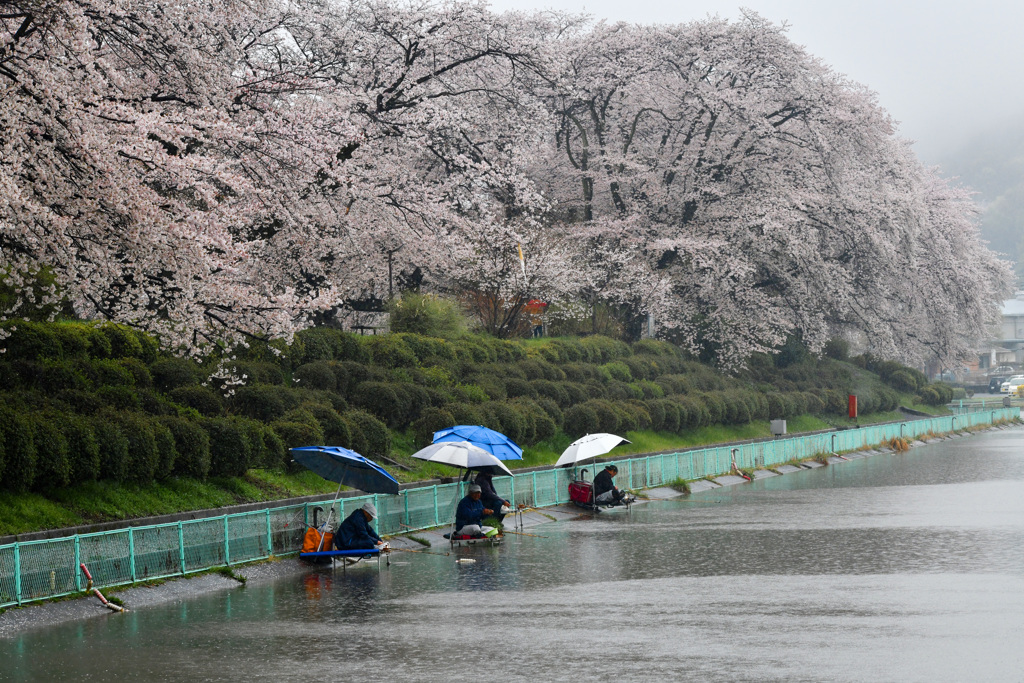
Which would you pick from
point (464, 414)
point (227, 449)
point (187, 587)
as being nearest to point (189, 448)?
point (227, 449)

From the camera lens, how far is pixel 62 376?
18.0 metres

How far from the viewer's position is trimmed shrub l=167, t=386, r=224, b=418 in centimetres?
2006

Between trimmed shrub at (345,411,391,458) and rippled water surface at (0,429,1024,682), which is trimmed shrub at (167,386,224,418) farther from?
rippled water surface at (0,429,1024,682)

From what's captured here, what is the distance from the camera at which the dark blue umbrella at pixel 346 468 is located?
16422 millimetres

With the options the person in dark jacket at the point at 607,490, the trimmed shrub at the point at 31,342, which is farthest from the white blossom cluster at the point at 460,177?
the person in dark jacket at the point at 607,490

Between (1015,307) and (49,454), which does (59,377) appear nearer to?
(49,454)

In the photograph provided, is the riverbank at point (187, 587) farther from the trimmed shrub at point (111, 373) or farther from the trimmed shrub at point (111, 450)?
the trimmed shrub at point (111, 373)

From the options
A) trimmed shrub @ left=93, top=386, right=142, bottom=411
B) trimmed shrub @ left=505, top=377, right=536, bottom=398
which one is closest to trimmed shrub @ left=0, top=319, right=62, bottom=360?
trimmed shrub @ left=93, top=386, right=142, bottom=411

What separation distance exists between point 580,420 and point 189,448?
16.5m

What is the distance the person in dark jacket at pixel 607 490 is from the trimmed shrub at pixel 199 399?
28.9ft

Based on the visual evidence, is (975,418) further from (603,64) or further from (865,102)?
(603,64)

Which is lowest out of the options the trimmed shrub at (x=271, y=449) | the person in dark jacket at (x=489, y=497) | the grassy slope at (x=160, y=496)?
the person in dark jacket at (x=489, y=497)

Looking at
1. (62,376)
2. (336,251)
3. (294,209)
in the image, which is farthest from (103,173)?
(336,251)

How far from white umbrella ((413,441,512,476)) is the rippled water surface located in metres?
1.51
